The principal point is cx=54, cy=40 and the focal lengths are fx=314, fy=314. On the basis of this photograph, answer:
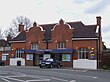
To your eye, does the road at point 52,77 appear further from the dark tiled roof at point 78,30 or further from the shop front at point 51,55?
the shop front at point 51,55

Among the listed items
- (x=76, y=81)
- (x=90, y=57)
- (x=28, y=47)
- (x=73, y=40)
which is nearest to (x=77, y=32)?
(x=73, y=40)

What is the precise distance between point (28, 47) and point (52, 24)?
6637mm

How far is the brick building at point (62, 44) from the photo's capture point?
53.3 meters

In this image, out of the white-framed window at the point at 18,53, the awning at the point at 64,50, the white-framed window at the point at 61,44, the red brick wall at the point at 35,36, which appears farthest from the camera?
the white-framed window at the point at 18,53

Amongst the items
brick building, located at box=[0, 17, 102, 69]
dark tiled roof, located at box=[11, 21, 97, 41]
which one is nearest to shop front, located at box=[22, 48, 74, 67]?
brick building, located at box=[0, 17, 102, 69]

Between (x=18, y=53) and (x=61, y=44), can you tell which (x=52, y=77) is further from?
(x=18, y=53)

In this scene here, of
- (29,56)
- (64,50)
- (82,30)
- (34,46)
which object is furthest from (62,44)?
(29,56)

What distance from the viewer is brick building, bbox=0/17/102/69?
2099 inches

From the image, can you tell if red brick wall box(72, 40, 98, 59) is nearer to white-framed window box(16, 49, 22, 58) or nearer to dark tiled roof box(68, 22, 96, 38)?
dark tiled roof box(68, 22, 96, 38)

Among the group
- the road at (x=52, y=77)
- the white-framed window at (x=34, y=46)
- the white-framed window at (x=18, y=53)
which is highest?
the white-framed window at (x=34, y=46)

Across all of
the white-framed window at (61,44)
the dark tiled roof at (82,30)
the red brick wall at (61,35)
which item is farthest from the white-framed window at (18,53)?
the dark tiled roof at (82,30)

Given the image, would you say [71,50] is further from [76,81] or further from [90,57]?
[76,81]

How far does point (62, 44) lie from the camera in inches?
2255

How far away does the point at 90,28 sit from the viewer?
5631 cm
